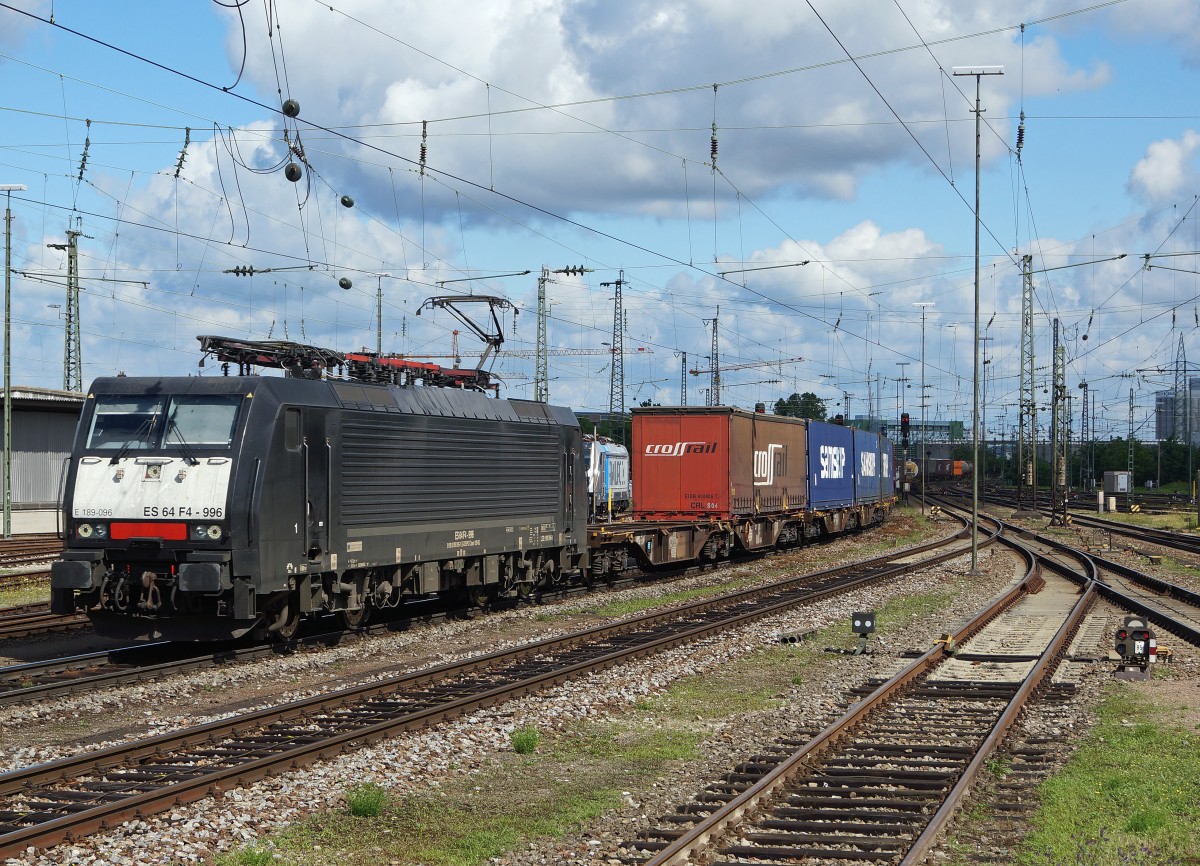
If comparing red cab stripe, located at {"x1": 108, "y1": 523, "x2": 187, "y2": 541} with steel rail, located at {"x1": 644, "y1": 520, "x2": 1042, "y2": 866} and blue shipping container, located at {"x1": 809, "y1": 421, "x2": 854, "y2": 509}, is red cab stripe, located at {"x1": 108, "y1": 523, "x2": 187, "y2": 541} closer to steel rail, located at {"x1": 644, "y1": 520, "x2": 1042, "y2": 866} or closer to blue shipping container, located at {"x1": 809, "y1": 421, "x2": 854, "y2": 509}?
steel rail, located at {"x1": 644, "y1": 520, "x2": 1042, "y2": 866}

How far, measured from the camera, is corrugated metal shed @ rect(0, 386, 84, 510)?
148ft

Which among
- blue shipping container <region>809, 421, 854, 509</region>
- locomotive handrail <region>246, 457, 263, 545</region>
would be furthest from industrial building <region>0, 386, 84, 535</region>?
locomotive handrail <region>246, 457, 263, 545</region>

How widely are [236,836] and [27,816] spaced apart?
151 cm

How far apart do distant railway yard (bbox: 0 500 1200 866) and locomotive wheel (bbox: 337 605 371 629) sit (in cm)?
21

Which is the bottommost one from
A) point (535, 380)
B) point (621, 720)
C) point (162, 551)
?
point (621, 720)

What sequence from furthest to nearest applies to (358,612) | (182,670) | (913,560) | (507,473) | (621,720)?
(913,560)
(507,473)
(358,612)
(182,670)
(621,720)

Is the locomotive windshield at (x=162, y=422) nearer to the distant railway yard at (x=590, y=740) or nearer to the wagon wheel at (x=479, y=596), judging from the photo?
the distant railway yard at (x=590, y=740)

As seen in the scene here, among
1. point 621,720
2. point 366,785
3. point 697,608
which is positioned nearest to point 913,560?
point 697,608

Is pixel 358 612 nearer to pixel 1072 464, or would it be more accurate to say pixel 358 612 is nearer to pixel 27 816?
pixel 27 816

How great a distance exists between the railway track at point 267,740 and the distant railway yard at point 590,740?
3cm

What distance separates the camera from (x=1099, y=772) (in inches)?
410

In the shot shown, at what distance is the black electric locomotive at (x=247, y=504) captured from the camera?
49.1 ft

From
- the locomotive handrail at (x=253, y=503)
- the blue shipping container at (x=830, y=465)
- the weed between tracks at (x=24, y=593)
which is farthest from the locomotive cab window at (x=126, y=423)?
the blue shipping container at (x=830, y=465)

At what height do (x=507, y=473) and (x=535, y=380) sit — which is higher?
(x=535, y=380)
